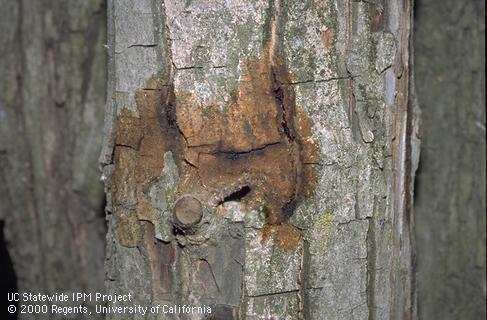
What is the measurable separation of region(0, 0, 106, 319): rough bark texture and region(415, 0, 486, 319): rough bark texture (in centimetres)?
105

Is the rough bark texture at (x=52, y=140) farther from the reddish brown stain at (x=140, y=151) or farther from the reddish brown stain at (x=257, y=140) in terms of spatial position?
the reddish brown stain at (x=257, y=140)

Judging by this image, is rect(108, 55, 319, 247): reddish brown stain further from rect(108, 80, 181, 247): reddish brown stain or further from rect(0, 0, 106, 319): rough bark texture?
rect(0, 0, 106, 319): rough bark texture

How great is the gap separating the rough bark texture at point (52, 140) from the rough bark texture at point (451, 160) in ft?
3.45

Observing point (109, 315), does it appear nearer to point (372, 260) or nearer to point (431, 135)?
point (372, 260)

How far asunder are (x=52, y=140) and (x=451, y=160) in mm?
1299

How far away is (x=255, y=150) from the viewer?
4.86ft

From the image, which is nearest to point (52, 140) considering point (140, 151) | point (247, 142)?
point (140, 151)

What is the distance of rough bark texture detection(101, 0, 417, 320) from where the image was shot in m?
1.46

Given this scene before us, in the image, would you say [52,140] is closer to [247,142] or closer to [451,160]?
[247,142]

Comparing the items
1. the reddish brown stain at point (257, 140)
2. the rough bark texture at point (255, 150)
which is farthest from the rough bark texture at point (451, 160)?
the reddish brown stain at point (257, 140)

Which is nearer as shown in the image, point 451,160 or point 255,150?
point 255,150

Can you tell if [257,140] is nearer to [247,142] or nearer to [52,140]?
[247,142]

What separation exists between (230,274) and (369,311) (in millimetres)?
347

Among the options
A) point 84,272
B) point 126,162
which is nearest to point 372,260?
point 126,162
